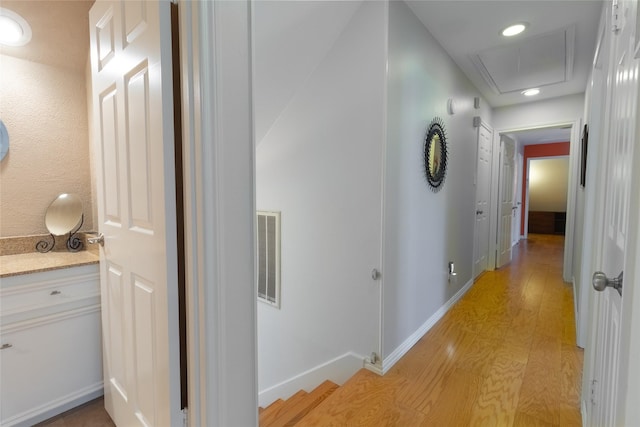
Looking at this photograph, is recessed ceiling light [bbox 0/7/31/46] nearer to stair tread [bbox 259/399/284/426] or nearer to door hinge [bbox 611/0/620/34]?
stair tread [bbox 259/399/284/426]

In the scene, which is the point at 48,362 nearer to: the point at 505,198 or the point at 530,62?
the point at 530,62

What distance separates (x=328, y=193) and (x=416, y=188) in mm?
651

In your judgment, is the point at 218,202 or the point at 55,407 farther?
the point at 55,407

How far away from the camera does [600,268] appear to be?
1.19 metres

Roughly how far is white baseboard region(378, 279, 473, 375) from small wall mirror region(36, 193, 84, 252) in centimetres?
202

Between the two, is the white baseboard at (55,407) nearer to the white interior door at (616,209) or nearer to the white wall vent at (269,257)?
the white wall vent at (269,257)

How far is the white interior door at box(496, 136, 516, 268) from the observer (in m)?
4.36

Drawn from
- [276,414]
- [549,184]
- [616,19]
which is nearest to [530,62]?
[616,19]

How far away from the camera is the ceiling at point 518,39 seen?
2.00m

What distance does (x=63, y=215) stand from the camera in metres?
1.76

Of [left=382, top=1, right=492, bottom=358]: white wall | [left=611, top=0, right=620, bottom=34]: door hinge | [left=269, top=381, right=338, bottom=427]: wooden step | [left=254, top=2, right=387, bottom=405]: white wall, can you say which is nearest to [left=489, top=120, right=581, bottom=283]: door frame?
[left=382, top=1, right=492, bottom=358]: white wall

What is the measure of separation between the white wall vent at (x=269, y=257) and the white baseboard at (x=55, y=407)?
53.9 inches

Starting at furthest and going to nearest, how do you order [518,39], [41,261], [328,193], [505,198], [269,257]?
[505,198], [269,257], [518,39], [328,193], [41,261]

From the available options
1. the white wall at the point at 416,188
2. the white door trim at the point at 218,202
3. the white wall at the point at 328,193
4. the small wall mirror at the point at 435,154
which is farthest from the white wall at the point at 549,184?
the white door trim at the point at 218,202
